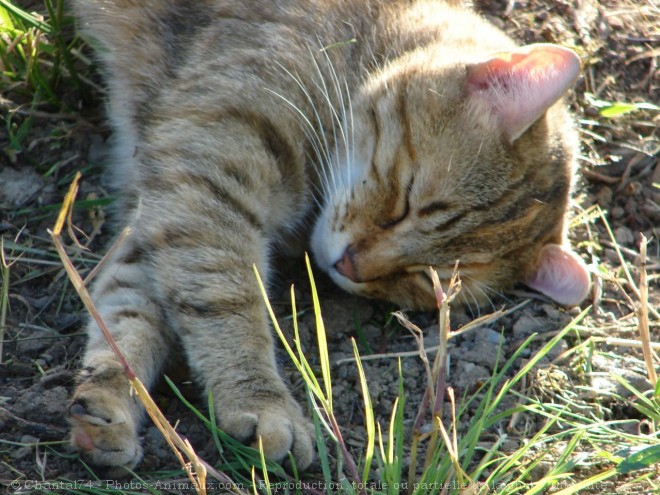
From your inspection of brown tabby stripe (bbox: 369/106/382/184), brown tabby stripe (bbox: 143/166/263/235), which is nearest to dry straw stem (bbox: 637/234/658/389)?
brown tabby stripe (bbox: 369/106/382/184)

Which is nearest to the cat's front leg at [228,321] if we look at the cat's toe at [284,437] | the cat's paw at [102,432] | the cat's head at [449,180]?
the cat's toe at [284,437]

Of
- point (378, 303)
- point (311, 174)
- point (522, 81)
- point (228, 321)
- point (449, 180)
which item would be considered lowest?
point (378, 303)

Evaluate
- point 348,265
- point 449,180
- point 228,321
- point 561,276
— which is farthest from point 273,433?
point 561,276

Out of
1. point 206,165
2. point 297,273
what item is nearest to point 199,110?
point 206,165

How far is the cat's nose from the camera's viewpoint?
280 centimetres

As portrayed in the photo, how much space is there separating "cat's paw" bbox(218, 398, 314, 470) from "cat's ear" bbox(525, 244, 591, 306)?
1.17 meters

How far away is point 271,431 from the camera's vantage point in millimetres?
2299

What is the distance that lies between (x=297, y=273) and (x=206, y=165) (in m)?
0.64

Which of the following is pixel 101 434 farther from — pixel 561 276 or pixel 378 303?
pixel 561 276

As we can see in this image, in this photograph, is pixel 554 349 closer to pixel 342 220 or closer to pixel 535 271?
pixel 535 271

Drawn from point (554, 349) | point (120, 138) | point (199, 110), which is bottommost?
point (554, 349)

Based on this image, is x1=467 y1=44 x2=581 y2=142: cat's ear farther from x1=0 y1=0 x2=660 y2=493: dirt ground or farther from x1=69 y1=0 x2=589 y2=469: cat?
x1=0 y1=0 x2=660 y2=493: dirt ground

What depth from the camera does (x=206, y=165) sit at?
108 inches

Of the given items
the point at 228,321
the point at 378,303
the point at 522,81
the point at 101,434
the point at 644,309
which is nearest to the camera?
the point at 101,434
